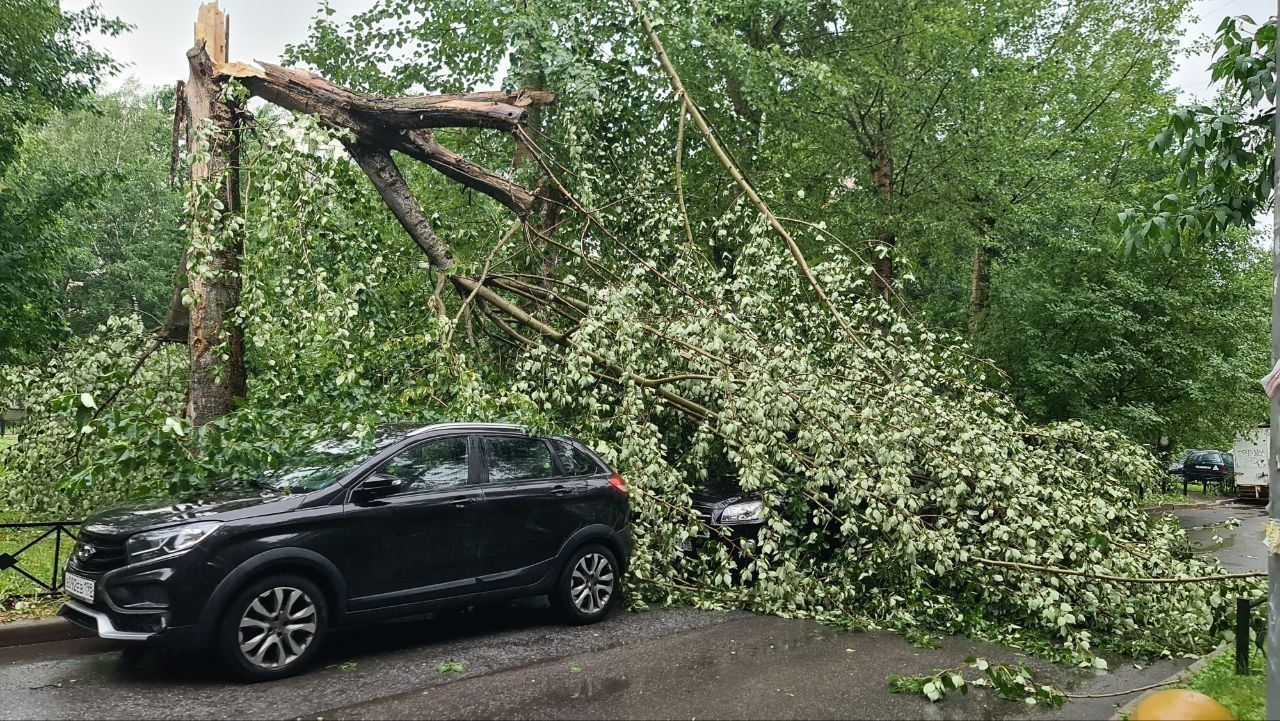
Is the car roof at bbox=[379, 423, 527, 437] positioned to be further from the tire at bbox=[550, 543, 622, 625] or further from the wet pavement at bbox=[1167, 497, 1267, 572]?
the wet pavement at bbox=[1167, 497, 1267, 572]

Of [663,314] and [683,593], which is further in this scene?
[663,314]

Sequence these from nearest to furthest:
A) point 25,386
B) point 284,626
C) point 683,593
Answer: point 284,626, point 683,593, point 25,386

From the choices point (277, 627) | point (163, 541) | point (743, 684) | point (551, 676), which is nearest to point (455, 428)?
point (277, 627)

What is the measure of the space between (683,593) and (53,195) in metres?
10.5

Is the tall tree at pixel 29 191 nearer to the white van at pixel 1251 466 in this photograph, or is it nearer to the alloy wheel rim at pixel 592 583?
the alloy wheel rim at pixel 592 583

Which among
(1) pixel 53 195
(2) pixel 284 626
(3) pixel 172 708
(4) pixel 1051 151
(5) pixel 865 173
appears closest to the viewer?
(3) pixel 172 708

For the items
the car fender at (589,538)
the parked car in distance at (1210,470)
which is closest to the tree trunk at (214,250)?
the car fender at (589,538)

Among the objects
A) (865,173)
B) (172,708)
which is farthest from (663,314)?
(865,173)

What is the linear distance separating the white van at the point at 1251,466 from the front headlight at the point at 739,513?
82.9ft

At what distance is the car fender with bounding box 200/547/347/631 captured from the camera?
5344 mm

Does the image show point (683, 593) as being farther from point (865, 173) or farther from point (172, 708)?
point (865, 173)

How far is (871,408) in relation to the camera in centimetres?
811

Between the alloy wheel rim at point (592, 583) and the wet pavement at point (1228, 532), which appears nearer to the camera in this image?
the alloy wheel rim at point (592, 583)

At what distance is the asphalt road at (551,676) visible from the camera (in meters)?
5.20
